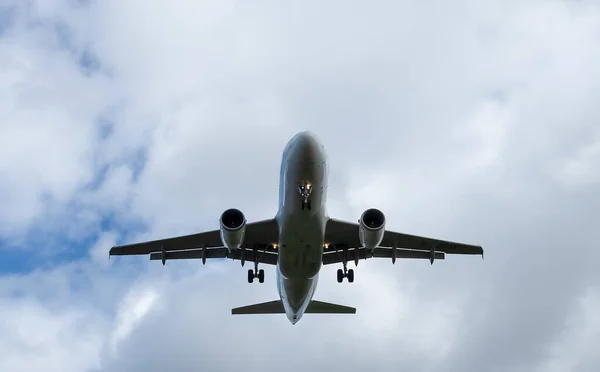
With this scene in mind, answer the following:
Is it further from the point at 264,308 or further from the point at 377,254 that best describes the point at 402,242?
the point at 264,308

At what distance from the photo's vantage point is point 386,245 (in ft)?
93.4

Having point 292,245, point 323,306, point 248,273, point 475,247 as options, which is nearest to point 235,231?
point 292,245

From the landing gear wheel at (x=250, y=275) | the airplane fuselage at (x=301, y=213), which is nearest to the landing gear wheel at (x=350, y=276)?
the airplane fuselage at (x=301, y=213)

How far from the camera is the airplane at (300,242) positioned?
21.8m

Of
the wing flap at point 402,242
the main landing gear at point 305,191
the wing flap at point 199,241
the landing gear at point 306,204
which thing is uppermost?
the wing flap at point 199,241

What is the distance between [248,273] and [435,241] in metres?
8.22

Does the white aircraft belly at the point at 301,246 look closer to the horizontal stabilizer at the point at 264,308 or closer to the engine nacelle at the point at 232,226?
the engine nacelle at the point at 232,226

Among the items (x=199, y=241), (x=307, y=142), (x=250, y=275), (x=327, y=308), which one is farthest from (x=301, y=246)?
(x=327, y=308)

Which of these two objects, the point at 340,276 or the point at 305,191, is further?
the point at 340,276

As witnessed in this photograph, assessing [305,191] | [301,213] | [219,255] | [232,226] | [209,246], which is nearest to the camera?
[305,191]

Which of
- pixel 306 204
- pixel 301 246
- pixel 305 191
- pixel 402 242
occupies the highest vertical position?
pixel 402 242

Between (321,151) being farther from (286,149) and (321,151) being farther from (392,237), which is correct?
(392,237)

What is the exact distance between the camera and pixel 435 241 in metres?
27.9

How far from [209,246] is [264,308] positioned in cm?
395
